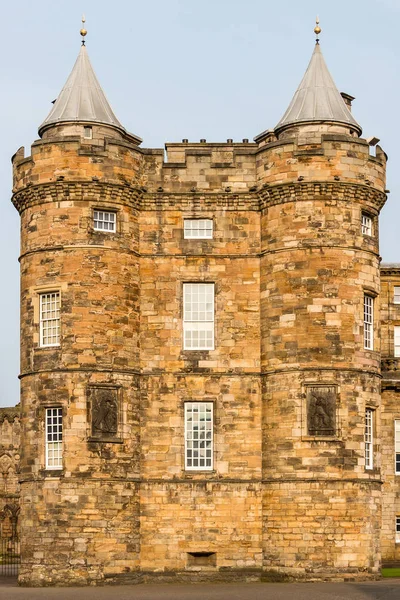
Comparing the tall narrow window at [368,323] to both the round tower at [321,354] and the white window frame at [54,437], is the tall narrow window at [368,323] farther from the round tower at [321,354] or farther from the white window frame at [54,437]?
the white window frame at [54,437]

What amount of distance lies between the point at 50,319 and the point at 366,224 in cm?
1086

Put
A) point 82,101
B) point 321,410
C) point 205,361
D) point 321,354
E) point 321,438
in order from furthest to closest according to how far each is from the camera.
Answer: point 82,101, point 205,361, point 321,354, point 321,410, point 321,438

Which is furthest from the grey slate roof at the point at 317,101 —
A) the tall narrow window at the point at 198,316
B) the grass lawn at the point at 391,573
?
the grass lawn at the point at 391,573

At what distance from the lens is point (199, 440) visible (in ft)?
133

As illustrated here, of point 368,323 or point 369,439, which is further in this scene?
point 368,323

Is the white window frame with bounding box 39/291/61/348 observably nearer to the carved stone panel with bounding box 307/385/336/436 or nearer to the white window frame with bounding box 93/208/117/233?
the white window frame with bounding box 93/208/117/233

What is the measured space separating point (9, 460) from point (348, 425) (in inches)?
1414

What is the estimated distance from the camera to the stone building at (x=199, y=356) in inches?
1529

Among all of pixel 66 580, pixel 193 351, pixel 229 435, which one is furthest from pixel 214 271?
pixel 66 580

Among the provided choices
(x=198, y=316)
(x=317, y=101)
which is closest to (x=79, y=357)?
(x=198, y=316)

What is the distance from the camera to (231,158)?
41.7 metres

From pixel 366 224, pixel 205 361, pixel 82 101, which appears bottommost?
pixel 205 361

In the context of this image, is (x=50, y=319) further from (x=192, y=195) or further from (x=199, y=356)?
(x=192, y=195)

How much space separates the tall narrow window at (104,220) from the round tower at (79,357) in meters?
0.04
